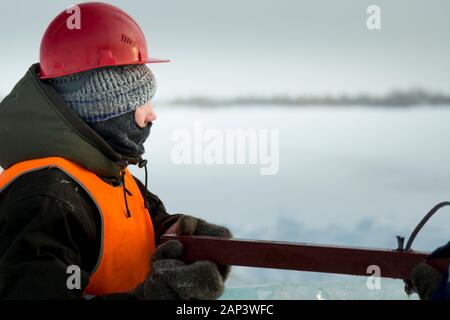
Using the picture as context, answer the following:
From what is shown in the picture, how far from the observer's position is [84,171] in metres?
1.98

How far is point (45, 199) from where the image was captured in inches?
69.2

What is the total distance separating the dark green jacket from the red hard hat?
0.10 metres

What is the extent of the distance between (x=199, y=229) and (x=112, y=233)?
0.26 m

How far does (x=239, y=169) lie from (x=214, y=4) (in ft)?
7.87

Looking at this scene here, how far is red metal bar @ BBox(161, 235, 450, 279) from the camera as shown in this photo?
1.62 meters

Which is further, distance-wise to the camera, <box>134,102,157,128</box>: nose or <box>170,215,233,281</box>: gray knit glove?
<box>134,102,157,128</box>: nose

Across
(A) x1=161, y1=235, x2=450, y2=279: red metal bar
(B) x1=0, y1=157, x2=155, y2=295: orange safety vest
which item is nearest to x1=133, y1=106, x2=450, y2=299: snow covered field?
(B) x1=0, y1=157, x2=155, y2=295: orange safety vest

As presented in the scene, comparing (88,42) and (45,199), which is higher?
(88,42)

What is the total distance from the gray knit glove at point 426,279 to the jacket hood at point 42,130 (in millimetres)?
934

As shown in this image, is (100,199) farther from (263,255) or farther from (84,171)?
(263,255)

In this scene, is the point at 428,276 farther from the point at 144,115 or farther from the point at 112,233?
the point at 144,115

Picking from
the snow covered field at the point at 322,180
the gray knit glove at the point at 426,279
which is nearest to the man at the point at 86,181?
the gray knit glove at the point at 426,279

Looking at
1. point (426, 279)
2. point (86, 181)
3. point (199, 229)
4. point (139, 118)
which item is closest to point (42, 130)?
point (86, 181)

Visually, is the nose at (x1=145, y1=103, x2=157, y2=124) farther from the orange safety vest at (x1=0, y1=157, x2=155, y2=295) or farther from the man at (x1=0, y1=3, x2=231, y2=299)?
the orange safety vest at (x1=0, y1=157, x2=155, y2=295)
